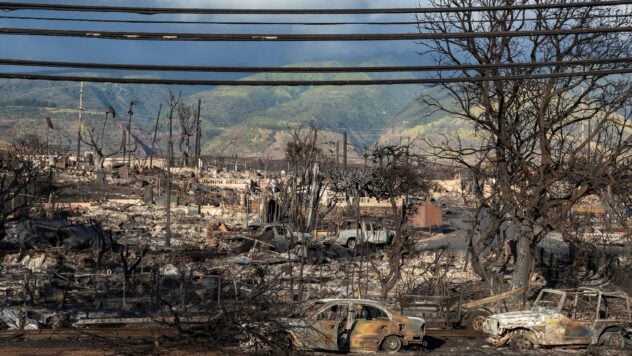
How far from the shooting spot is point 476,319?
729 inches

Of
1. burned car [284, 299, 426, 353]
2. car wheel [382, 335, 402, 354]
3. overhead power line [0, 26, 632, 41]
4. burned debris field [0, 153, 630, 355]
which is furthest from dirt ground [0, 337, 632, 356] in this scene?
overhead power line [0, 26, 632, 41]

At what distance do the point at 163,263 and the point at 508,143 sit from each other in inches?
557

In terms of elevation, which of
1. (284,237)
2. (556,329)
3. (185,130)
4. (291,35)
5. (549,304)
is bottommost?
(556,329)

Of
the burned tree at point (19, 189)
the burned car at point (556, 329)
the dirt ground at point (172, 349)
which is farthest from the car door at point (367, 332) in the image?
the burned tree at point (19, 189)

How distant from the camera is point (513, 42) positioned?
66.2ft

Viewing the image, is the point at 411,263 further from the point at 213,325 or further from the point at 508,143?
the point at 213,325

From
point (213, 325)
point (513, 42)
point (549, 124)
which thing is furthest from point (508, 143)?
point (213, 325)

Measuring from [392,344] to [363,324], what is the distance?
74 centimetres

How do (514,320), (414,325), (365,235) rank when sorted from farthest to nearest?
(365,235) → (514,320) → (414,325)

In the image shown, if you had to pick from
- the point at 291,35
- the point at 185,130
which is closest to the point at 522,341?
the point at 291,35

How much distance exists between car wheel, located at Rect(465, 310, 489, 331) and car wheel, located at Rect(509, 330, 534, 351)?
7.19 feet

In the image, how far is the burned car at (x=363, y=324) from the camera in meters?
15.5

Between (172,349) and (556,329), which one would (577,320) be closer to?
(556,329)

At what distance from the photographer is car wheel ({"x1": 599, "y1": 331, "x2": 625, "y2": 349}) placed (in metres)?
16.2
